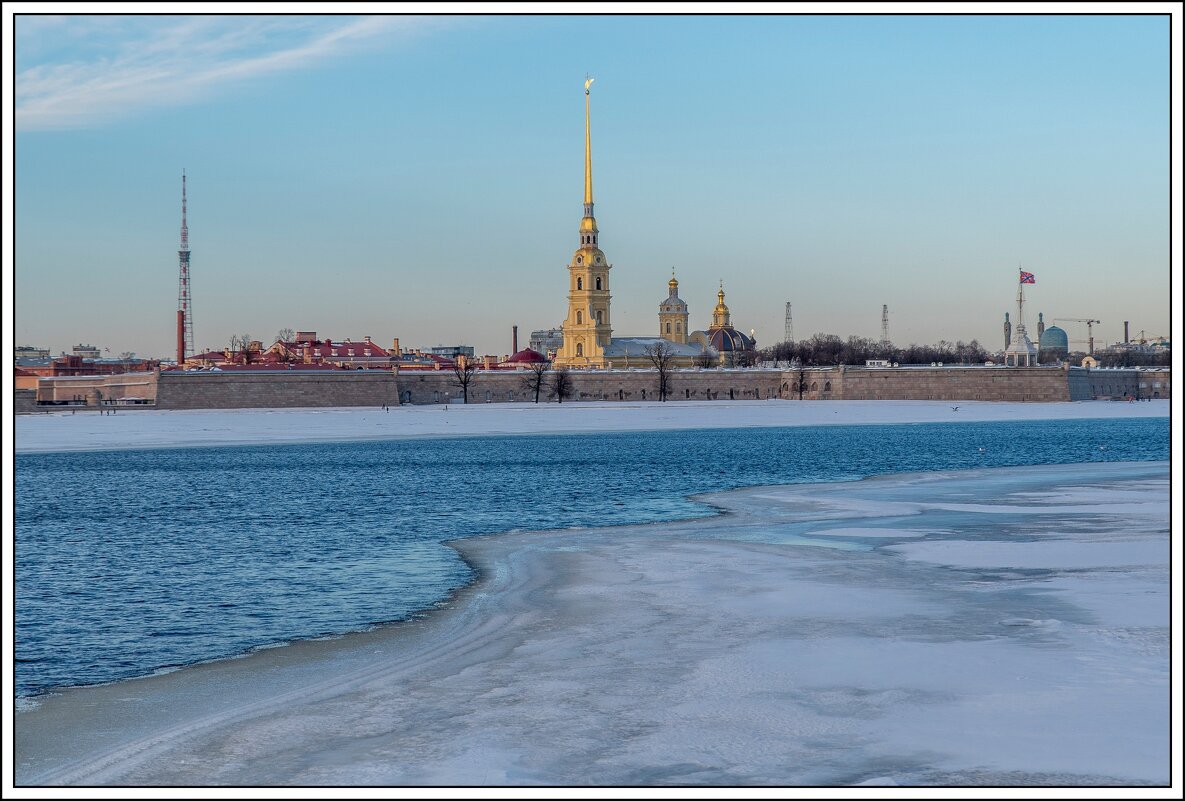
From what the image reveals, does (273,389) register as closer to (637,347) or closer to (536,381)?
(536,381)

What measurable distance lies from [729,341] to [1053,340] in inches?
1772

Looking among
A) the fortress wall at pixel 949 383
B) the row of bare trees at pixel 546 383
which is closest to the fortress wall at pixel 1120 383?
the fortress wall at pixel 949 383

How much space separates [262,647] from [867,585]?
6.87m

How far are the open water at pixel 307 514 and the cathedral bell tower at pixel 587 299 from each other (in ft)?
289

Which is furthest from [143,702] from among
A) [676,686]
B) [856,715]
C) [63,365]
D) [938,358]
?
[938,358]

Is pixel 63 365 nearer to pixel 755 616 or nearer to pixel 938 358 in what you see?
pixel 938 358

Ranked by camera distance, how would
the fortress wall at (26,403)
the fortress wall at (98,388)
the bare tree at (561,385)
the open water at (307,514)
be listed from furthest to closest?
the bare tree at (561,385), the fortress wall at (98,388), the fortress wall at (26,403), the open water at (307,514)

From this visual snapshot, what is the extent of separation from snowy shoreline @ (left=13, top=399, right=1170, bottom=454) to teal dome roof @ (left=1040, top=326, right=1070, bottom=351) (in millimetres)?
57359

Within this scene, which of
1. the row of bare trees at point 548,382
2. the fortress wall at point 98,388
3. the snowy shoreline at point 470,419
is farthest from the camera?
the row of bare trees at point 548,382

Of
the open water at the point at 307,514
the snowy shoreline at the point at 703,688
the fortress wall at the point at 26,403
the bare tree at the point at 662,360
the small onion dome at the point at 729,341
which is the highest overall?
the small onion dome at the point at 729,341

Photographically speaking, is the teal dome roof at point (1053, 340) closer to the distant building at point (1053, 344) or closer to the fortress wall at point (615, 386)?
the distant building at point (1053, 344)

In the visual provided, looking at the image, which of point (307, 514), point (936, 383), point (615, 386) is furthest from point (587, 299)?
point (307, 514)

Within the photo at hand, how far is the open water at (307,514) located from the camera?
1443 centimetres

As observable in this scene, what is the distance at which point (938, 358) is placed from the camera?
624 feet
